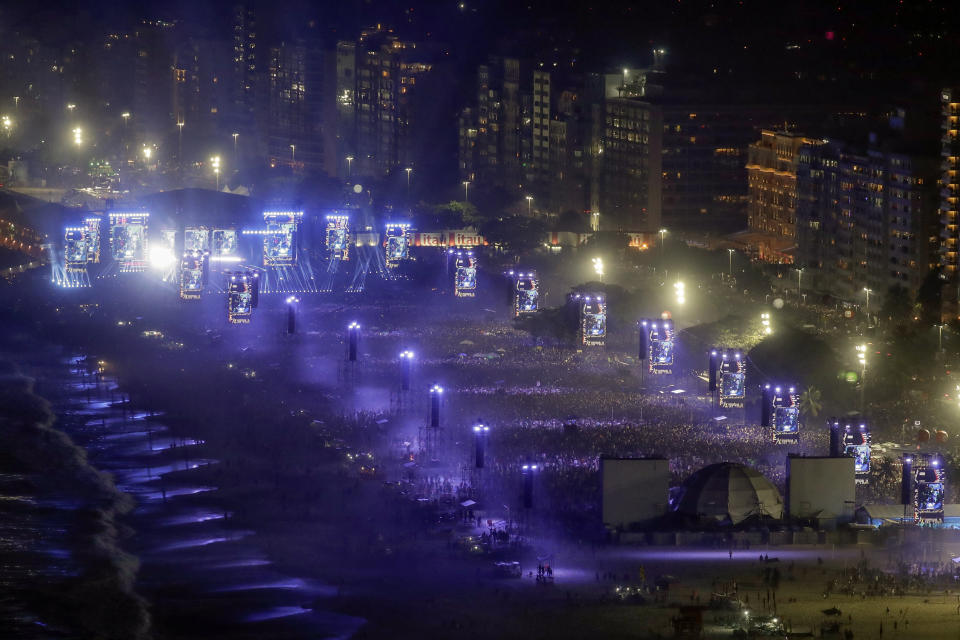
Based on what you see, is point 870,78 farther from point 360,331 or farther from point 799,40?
point 360,331

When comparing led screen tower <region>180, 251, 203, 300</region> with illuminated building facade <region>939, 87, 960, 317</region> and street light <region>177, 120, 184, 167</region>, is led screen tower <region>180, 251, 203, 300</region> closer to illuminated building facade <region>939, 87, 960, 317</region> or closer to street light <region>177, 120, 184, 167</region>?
illuminated building facade <region>939, 87, 960, 317</region>

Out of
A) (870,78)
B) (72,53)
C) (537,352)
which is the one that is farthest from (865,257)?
(72,53)

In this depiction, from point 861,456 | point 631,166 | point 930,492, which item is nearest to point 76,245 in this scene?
point 861,456

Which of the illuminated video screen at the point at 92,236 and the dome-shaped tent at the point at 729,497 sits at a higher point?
the illuminated video screen at the point at 92,236

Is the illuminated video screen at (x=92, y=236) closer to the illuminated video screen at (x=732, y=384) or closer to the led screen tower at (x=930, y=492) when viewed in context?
the illuminated video screen at (x=732, y=384)

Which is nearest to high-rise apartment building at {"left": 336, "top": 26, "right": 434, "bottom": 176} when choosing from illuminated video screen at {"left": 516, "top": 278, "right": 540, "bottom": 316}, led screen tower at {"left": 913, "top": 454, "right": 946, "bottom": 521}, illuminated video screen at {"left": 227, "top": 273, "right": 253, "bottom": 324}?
illuminated video screen at {"left": 227, "top": 273, "right": 253, "bottom": 324}

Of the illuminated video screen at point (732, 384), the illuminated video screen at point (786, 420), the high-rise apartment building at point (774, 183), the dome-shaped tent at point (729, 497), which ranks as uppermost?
the high-rise apartment building at point (774, 183)

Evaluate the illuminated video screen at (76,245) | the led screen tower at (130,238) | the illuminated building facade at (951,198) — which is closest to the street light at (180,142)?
the illuminated video screen at (76,245)
